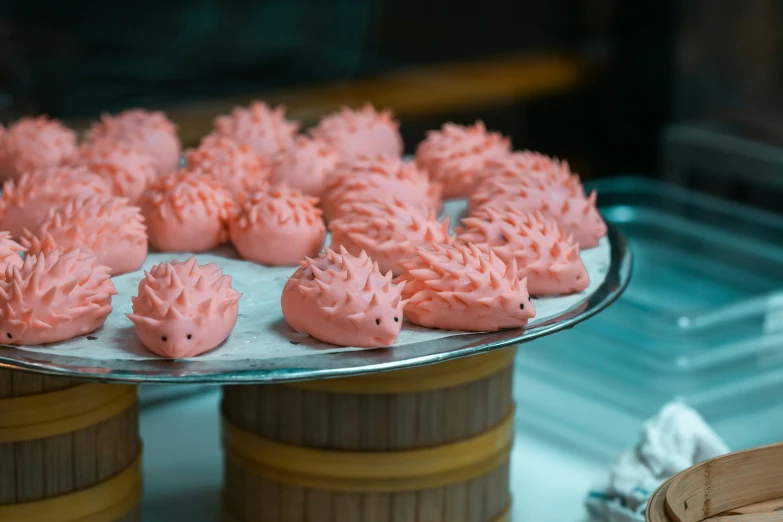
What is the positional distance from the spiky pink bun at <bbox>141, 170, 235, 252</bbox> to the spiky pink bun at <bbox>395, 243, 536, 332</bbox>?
0.47 m

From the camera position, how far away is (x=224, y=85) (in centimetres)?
430

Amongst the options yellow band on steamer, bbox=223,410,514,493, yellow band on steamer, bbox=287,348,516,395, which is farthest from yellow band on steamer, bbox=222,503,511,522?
yellow band on steamer, bbox=287,348,516,395

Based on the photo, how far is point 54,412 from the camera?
1776 mm

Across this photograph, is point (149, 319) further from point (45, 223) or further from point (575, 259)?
point (575, 259)

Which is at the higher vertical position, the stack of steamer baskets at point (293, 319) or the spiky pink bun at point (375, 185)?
the spiky pink bun at point (375, 185)

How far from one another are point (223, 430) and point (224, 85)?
2.55 meters

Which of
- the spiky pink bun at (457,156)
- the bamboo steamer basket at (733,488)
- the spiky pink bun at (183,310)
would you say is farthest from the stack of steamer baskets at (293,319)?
the bamboo steamer basket at (733,488)

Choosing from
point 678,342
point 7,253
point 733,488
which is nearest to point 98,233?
point 7,253

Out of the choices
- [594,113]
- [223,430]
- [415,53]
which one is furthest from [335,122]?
[594,113]

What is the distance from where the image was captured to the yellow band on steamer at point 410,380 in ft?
A: 5.86

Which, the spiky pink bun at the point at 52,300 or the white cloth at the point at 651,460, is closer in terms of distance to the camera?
the spiky pink bun at the point at 52,300

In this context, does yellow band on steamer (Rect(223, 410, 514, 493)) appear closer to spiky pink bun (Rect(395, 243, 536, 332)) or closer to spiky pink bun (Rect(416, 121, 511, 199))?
spiky pink bun (Rect(395, 243, 536, 332))

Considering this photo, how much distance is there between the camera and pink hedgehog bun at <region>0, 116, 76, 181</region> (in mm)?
2381

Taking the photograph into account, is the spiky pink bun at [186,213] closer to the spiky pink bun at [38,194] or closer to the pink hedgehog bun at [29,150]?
the spiky pink bun at [38,194]
